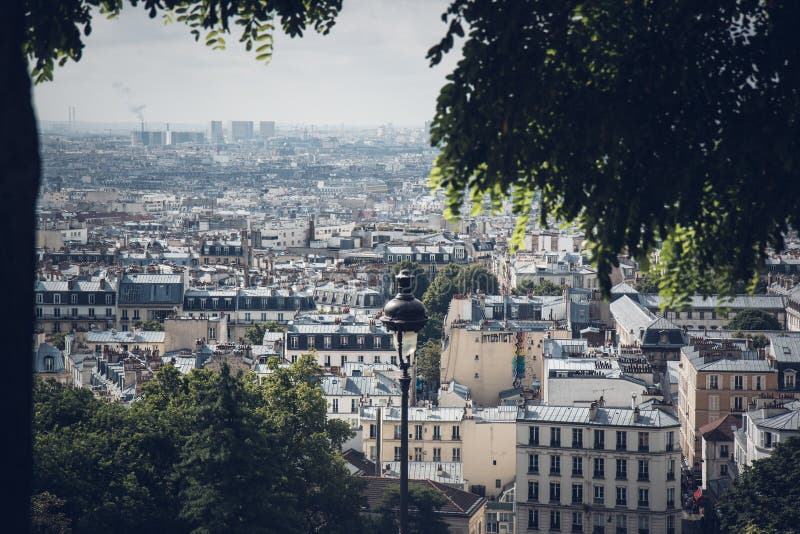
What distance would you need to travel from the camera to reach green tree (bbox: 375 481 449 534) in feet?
122

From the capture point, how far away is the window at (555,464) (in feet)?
134

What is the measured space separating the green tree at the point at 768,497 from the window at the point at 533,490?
20.5 ft

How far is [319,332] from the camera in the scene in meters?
64.4

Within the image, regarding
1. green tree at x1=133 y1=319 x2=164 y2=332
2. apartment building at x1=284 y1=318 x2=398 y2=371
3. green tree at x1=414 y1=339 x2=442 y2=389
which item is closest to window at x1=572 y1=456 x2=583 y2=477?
apartment building at x1=284 y1=318 x2=398 y2=371

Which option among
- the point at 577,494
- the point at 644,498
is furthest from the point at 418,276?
the point at 644,498

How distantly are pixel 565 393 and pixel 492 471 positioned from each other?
12.3 ft

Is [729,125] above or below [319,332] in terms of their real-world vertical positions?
above

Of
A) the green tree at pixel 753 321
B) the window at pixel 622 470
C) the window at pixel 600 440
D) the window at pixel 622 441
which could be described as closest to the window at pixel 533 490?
the window at pixel 600 440

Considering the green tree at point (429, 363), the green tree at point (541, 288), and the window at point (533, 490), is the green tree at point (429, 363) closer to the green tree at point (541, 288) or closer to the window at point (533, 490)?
the green tree at point (541, 288)

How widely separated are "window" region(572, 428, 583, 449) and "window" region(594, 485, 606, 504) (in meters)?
1.27

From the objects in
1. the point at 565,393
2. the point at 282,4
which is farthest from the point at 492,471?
the point at 282,4

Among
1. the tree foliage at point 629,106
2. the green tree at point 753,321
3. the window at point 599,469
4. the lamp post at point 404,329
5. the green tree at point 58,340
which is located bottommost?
the window at point 599,469

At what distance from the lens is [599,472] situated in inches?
1594

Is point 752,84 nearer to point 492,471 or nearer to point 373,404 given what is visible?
point 492,471
